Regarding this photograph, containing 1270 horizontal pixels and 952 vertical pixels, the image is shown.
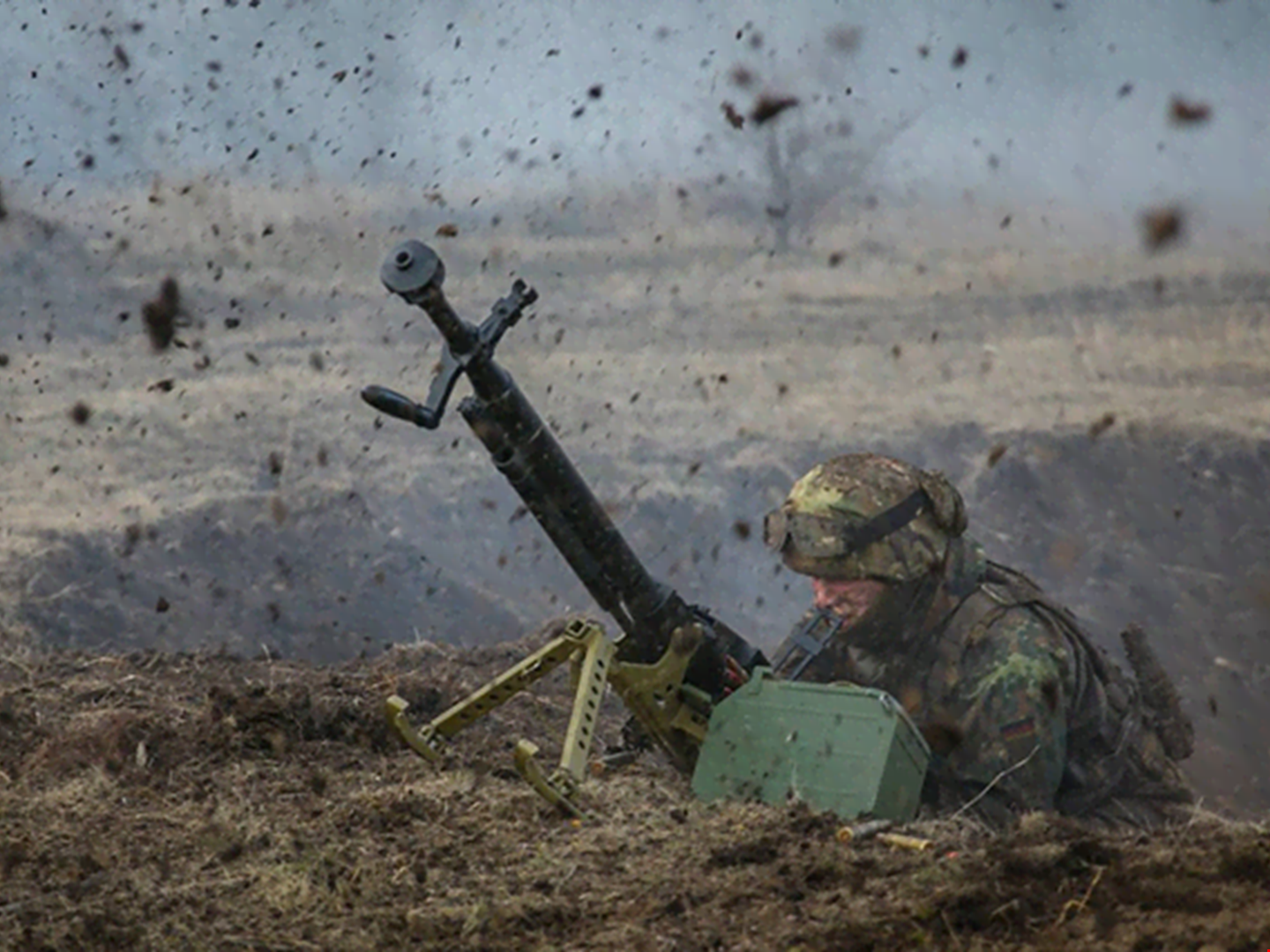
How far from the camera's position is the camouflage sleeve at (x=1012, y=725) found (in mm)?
7203

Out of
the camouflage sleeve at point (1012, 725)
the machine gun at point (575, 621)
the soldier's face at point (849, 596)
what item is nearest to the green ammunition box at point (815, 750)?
the machine gun at point (575, 621)

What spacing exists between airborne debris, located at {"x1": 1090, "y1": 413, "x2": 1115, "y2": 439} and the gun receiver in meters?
11.0

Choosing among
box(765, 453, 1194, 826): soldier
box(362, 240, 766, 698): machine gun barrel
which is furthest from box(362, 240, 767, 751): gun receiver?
box(765, 453, 1194, 826): soldier

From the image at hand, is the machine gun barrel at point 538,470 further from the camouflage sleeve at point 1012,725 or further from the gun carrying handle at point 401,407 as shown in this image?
the camouflage sleeve at point 1012,725

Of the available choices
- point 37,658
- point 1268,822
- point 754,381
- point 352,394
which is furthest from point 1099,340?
point 1268,822

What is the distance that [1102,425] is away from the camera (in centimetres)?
1764

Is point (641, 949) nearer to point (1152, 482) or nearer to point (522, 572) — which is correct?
point (522, 572)

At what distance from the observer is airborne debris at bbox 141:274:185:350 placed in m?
18.1

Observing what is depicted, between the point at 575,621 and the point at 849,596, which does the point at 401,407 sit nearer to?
the point at 575,621

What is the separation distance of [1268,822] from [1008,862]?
1321 mm

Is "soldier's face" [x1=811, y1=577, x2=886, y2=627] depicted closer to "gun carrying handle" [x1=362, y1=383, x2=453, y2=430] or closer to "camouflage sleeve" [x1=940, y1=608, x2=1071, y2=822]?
"camouflage sleeve" [x1=940, y1=608, x2=1071, y2=822]

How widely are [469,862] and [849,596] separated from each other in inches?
93.6

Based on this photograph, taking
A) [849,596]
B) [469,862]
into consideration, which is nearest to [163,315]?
[849,596]

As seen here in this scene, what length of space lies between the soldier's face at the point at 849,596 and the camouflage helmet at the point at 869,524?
0.17 feet
